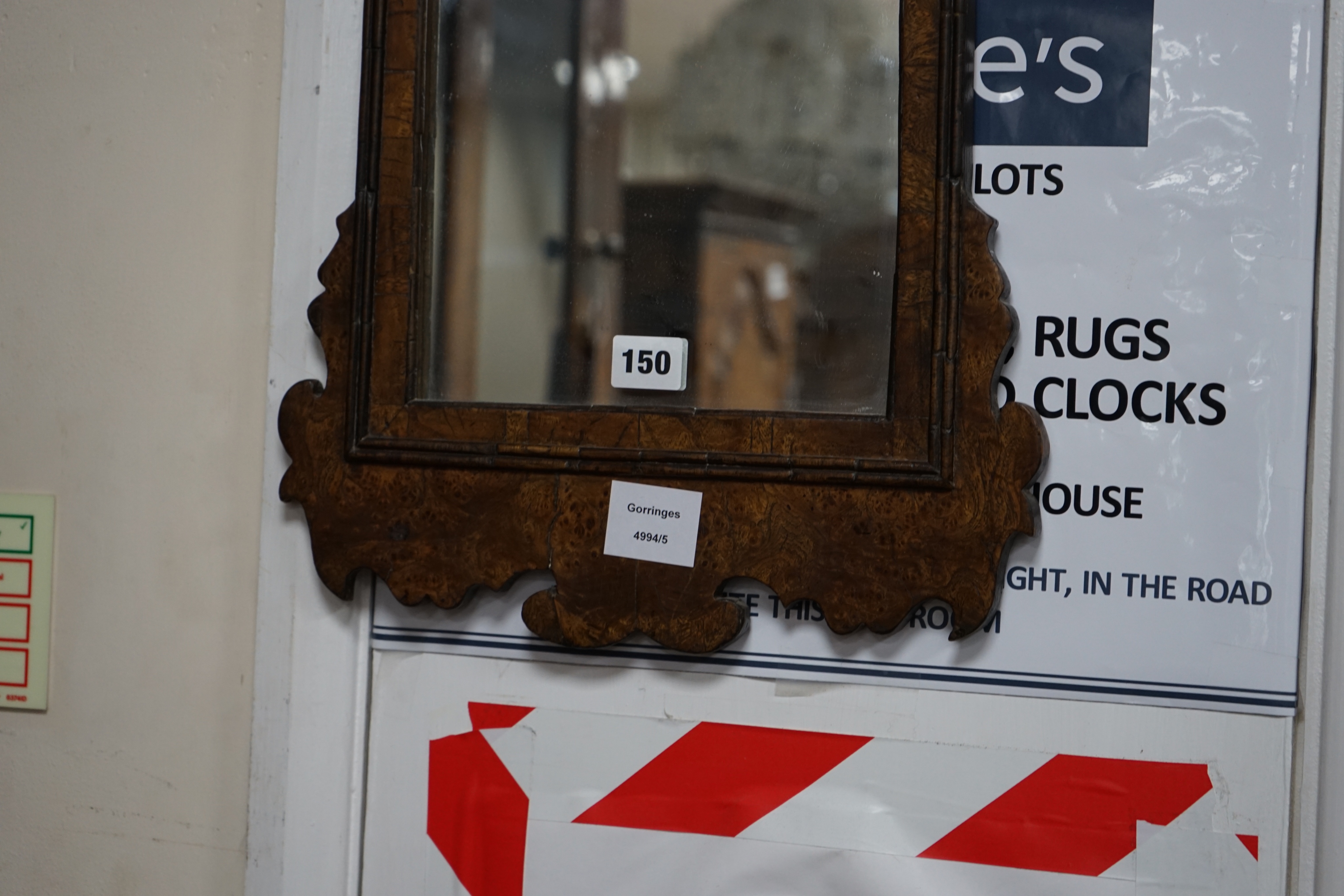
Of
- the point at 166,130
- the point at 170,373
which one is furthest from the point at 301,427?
the point at 166,130

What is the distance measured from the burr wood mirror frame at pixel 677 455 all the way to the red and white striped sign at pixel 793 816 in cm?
11

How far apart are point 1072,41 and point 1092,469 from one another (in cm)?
33

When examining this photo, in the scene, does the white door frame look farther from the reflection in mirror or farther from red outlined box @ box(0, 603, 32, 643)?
red outlined box @ box(0, 603, 32, 643)

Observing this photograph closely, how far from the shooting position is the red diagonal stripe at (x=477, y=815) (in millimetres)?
845

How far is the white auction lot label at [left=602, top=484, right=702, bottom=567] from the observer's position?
2.60 feet

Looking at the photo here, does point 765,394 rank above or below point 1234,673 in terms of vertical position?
above

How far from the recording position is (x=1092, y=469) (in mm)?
784

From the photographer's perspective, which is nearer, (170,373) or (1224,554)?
(1224,554)

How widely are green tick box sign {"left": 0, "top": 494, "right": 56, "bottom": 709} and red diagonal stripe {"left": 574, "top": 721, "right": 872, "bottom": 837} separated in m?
0.51

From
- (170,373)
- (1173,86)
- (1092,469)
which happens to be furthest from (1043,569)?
(170,373)

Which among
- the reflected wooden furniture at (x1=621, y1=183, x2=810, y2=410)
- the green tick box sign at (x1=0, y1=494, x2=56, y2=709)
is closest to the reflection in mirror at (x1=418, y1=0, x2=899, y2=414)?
the reflected wooden furniture at (x1=621, y1=183, x2=810, y2=410)

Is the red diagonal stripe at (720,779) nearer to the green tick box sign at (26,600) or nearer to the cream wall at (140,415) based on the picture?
the cream wall at (140,415)

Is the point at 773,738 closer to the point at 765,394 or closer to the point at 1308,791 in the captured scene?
the point at 765,394

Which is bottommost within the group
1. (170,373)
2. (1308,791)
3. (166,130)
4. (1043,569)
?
(1308,791)
